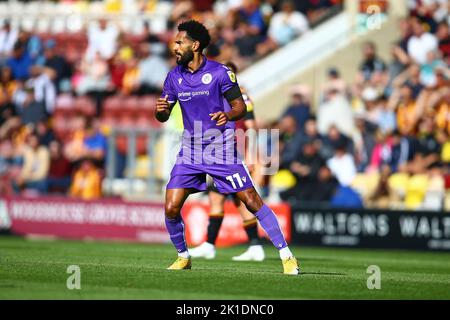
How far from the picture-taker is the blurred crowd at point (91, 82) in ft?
85.6

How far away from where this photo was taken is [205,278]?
494 inches

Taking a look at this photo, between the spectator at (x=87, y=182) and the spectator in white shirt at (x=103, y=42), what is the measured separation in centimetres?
634

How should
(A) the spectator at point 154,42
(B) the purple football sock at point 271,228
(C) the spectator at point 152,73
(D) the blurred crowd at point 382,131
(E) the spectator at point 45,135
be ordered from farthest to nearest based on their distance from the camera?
(A) the spectator at point 154,42 < (C) the spectator at point 152,73 < (E) the spectator at point 45,135 < (D) the blurred crowd at point 382,131 < (B) the purple football sock at point 271,228

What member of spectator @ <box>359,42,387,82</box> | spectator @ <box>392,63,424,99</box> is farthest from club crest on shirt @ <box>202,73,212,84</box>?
spectator @ <box>359,42,387,82</box>


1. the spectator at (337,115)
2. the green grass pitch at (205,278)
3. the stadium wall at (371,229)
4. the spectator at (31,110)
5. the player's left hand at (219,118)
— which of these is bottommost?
the green grass pitch at (205,278)

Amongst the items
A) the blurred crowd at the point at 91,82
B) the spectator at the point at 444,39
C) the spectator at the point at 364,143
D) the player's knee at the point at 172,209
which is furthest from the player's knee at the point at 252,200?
the spectator at the point at 444,39

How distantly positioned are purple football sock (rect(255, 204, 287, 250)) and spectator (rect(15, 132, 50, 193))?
13236 mm

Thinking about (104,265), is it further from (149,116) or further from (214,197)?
(149,116)

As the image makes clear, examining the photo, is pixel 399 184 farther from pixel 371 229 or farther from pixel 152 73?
pixel 152 73

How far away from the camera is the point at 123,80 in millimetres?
29312

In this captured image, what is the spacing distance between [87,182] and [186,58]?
12.0m

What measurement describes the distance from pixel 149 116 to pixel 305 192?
638cm

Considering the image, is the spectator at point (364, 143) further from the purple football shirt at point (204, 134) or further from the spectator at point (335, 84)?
the purple football shirt at point (204, 134)
